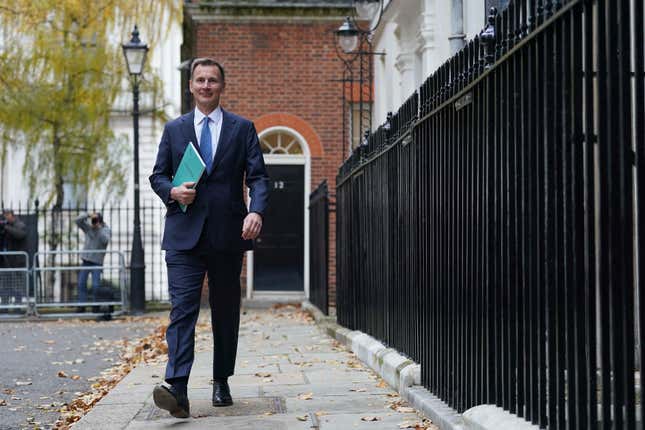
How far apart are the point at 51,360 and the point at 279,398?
5068mm

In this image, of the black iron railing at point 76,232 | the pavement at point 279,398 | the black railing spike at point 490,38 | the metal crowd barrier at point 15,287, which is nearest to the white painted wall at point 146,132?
the black iron railing at point 76,232

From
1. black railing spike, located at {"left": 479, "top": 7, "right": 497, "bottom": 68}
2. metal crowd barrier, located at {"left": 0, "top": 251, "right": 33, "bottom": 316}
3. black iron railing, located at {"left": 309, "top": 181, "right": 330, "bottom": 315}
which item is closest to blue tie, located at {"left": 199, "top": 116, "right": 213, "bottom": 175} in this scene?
black railing spike, located at {"left": 479, "top": 7, "right": 497, "bottom": 68}

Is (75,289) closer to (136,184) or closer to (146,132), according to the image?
(136,184)

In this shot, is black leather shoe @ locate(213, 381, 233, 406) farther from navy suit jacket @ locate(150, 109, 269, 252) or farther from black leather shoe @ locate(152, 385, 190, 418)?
navy suit jacket @ locate(150, 109, 269, 252)

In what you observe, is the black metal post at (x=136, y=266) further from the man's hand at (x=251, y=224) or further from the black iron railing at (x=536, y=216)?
the man's hand at (x=251, y=224)

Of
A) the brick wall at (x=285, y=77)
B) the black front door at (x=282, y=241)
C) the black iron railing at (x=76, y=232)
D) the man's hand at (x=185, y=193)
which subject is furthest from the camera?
the black front door at (x=282, y=241)

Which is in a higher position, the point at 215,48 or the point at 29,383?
the point at 215,48

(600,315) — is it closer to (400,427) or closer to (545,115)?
(545,115)

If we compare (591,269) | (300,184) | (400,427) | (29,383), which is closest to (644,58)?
(591,269)

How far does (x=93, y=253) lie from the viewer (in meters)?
18.9

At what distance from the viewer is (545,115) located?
403cm

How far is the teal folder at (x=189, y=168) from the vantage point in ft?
19.8

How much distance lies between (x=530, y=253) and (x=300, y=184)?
721 inches

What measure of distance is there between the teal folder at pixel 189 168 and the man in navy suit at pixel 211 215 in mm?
54
